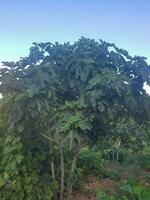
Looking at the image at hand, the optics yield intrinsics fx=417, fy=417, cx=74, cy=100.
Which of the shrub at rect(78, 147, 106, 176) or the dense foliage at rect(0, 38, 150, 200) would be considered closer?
the dense foliage at rect(0, 38, 150, 200)

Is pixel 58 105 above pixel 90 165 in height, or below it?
above

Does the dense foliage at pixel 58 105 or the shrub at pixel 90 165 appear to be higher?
the dense foliage at pixel 58 105

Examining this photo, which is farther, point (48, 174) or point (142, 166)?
point (142, 166)

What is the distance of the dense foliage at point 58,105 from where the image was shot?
5496mm

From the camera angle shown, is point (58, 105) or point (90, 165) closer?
point (58, 105)

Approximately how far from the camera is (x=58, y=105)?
595 cm

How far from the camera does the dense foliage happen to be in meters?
5.50

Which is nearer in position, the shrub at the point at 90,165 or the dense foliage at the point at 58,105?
the dense foliage at the point at 58,105

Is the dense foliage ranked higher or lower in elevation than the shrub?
higher

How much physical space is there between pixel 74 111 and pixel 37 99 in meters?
0.52

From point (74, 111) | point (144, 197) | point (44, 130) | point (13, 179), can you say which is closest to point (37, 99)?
point (74, 111)

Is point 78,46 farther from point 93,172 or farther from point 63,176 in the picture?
point 93,172

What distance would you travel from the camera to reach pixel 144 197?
670cm

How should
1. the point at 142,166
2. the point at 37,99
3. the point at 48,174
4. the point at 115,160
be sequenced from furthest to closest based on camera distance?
the point at 115,160
the point at 142,166
the point at 48,174
the point at 37,99
